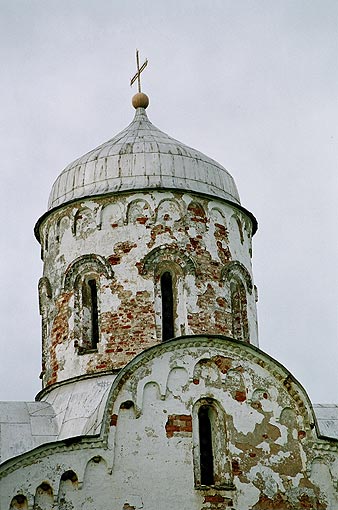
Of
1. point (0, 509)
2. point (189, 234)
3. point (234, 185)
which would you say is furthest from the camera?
point (234, 185)

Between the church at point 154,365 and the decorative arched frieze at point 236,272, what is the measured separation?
2cm

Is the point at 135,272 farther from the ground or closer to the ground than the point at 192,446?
farther from the ground

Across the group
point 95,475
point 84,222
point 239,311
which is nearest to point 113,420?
point 95,475

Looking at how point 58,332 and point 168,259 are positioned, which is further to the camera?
point 58,332

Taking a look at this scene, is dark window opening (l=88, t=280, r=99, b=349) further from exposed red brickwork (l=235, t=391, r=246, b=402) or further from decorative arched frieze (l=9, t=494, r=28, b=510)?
decorative arched frieze (l=9, t=494, r=28, b=510)

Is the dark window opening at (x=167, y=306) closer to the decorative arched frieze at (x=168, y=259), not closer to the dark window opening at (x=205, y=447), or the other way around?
the decorative arched frieze at (x=168, y=259)

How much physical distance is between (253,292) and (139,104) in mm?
4383

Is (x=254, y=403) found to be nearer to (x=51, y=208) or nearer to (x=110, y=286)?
(x=110, y=286)

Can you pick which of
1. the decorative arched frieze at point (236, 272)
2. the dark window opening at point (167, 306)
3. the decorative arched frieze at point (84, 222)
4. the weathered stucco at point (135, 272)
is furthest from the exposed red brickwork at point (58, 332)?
the decorative arched frieze at point (236, 272)

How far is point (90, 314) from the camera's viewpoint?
17.5m

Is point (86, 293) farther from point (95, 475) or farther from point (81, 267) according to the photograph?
point (95, 475)

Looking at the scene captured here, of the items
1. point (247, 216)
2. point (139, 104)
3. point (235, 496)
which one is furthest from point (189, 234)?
point (235, 496)

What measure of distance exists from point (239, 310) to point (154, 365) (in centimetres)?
346

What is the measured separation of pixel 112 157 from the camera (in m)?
18.4
